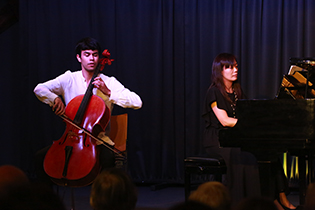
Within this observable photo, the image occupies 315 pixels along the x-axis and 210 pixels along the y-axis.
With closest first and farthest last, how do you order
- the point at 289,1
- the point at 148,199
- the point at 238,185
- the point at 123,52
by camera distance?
the point at 238,185
the point at 148,199
the point at 289,1
the point at 123,52

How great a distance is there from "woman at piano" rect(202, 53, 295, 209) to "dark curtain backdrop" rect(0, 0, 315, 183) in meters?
0.98

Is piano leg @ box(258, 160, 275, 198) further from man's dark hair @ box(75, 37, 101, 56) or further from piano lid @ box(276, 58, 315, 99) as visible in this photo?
man's dark hair @ box(75, 37, 101, 56)

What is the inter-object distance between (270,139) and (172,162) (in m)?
2.16

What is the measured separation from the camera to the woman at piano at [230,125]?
→ 10.4 feet

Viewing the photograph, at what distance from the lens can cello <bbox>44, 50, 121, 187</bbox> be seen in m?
2.88

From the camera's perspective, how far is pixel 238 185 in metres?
3.16

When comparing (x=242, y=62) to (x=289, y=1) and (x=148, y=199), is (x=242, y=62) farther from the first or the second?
(x=148, y=199)

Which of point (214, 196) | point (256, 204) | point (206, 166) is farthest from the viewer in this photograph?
point (206, 166)

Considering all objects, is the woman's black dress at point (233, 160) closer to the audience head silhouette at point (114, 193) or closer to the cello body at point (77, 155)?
the cello body at point (77, 155)

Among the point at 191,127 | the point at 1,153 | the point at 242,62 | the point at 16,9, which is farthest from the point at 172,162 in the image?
the point at 16,9

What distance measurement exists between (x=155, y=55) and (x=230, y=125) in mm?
1713

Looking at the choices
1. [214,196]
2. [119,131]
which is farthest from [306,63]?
[119,131]

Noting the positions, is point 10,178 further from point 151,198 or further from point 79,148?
point 151,198

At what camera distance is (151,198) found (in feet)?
13.3
